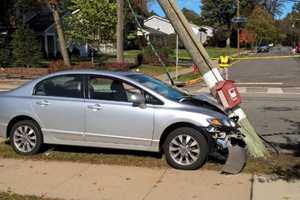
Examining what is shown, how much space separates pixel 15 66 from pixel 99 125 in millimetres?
26684

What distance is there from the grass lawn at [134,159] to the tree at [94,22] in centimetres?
3078

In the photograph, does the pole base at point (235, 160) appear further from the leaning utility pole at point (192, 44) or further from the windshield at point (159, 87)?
the windshield at point (159, 87)

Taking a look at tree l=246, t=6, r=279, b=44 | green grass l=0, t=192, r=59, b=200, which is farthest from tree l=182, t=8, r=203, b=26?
green grass l=0, t=192, r=59, b=200

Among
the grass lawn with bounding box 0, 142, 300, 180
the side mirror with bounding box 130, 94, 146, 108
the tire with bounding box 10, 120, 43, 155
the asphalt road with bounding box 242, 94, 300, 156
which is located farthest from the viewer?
the asphalt road with bounding box 242, 94, 300, 156

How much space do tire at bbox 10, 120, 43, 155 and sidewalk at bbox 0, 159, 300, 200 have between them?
673mm

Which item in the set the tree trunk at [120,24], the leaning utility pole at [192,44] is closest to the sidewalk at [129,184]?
the leaning utility pole at [192,44]

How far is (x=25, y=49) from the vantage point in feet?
112

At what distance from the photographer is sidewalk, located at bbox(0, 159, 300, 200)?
23.7 feet

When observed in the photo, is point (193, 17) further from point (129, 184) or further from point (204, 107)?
point (129, 184)

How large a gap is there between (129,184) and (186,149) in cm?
118

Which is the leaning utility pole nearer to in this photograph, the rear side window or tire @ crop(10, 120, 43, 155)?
the rear side window

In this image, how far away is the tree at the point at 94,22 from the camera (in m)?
40.2

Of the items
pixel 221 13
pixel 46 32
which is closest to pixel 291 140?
pixel 46 32

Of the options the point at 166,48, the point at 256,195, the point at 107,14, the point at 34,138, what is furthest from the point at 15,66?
the point at 256,195
